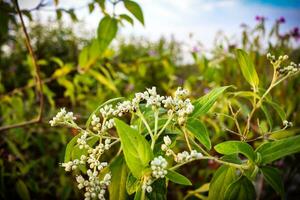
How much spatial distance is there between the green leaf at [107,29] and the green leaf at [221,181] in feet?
2.13

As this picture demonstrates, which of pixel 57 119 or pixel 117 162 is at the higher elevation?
pixel 57 119

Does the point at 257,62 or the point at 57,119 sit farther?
the point at 257,62

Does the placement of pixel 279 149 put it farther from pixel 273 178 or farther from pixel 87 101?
pixel 87 101

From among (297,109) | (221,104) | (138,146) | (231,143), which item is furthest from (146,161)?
(297,109)

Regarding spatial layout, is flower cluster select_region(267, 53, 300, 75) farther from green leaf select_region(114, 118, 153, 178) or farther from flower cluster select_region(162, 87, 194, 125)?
green leaf select_region(114, 118, 153, 178)

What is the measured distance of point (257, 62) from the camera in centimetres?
241

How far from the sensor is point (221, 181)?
1.97 ft

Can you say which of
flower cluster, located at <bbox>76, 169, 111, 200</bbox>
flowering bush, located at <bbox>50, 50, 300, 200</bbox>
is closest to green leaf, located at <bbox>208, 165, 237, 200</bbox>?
flowering bush, located at <bbox>50, 50, 300, 200</bbox>

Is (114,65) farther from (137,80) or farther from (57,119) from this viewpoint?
(57,119)

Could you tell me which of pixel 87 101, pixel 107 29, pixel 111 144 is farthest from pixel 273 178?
pixel 87 101

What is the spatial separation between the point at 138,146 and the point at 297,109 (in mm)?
2007

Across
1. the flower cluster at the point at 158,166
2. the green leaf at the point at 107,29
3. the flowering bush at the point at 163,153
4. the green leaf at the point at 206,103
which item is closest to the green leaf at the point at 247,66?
the flowering bush at the point at 163,153

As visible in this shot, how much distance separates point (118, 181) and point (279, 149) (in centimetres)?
31

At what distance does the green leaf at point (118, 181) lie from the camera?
24.5 inches
